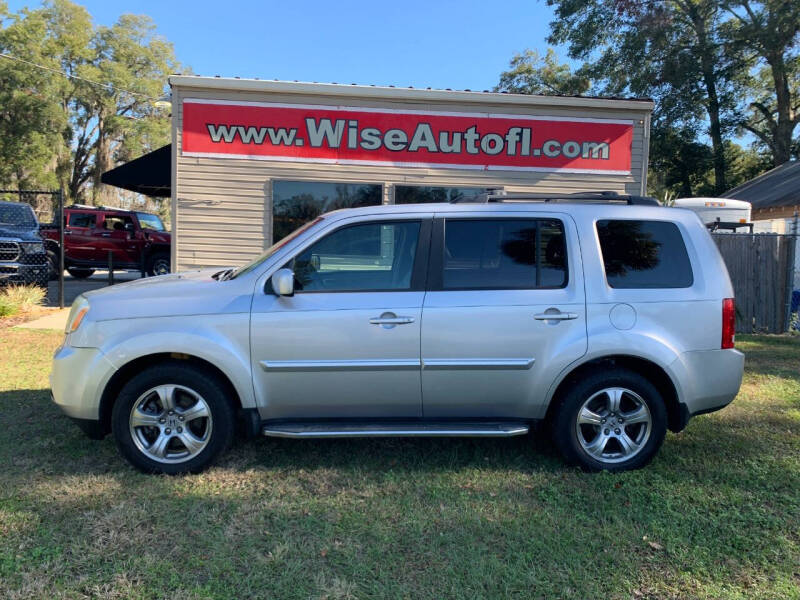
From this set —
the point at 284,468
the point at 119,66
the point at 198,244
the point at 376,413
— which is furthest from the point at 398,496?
the point at 119,66

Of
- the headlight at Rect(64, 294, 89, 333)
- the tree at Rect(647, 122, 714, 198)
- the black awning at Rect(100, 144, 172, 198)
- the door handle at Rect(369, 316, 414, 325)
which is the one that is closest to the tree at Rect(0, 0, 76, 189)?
the black awning at Rect(100, 144, 172, 198)

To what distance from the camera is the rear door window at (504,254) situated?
3803mm

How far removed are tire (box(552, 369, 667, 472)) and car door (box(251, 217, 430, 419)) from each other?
99 centimetres

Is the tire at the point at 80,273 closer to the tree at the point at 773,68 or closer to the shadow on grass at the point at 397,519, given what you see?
the shadow on grass at the point at 397,519

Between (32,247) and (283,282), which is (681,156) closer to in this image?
(32,247)

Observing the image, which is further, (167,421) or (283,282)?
→ (167,421)

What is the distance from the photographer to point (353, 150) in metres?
9.15

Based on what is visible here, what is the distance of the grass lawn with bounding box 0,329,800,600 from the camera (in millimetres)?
2715

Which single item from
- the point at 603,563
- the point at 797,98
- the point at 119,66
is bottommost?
the point at 603,563

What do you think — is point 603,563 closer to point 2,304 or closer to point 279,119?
point 279,119

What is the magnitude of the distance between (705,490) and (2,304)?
9683 mm

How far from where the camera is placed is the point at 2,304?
8.96m

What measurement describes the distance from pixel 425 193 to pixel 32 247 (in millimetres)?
7673

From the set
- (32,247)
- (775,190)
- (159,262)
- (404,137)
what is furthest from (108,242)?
(775,190)
